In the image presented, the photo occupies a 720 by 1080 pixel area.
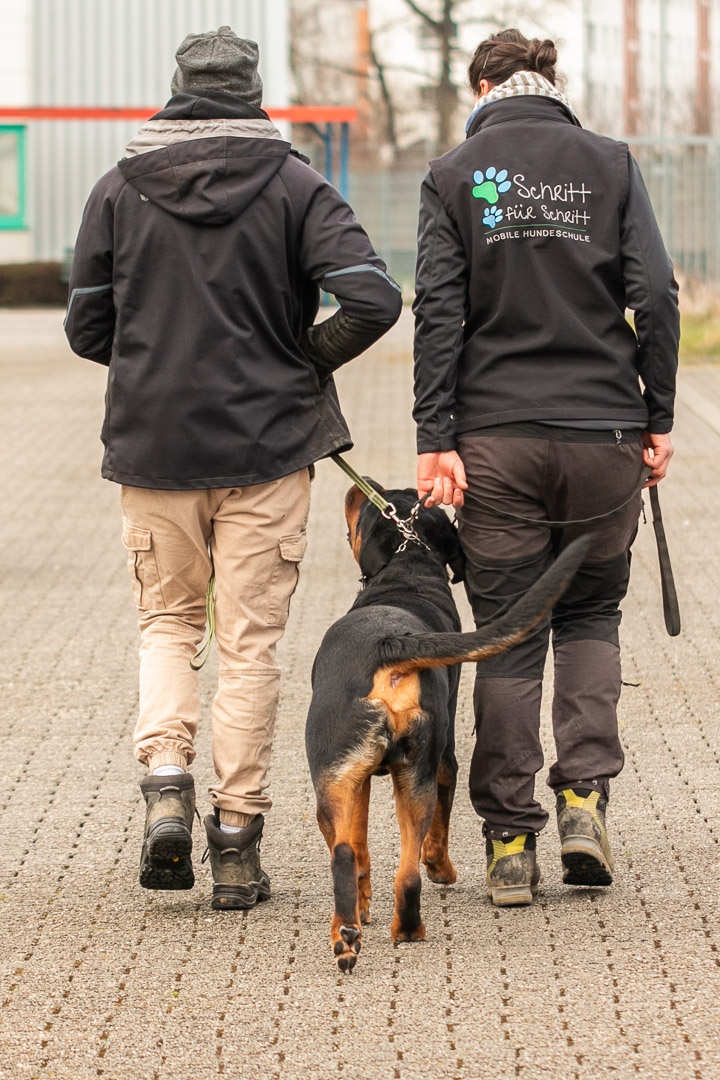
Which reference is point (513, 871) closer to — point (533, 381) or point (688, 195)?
point (533, 381)

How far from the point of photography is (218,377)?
12.1 feet

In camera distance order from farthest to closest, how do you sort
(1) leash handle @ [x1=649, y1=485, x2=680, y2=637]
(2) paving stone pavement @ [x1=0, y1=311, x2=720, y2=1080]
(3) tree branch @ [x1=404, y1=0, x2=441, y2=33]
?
(3) tree branch @ [x1=404, y1=0, x2=441, y2=33], (1) leash handle @ [x1=649, y1=485, x2=680, y2=637], (2) paving stone pavement @ [x1=0, y1=311, x2=720, y2=1080]

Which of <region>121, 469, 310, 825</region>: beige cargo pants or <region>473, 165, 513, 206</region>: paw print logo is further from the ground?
<region>473, 165, 513, 206</region>: paw print logo

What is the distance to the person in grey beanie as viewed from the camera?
12.0 ft

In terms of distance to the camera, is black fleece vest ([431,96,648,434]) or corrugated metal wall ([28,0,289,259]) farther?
corrugated metal wall ([28,0,289,259])

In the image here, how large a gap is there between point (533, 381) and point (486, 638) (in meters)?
Answer: 0.73

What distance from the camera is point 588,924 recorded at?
11.8 feet

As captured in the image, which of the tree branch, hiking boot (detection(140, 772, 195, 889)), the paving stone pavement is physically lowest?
the paving stone pavement

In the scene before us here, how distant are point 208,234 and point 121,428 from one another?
1.79 ft

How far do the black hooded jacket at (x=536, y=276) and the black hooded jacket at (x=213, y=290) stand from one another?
0.20 m

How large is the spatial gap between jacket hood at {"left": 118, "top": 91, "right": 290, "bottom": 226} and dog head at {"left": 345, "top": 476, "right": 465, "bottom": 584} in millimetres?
939

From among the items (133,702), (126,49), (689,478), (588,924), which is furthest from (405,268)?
(588,924)

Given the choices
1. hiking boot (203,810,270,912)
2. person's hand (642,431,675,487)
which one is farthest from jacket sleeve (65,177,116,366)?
person's hand (642,431,675,487)

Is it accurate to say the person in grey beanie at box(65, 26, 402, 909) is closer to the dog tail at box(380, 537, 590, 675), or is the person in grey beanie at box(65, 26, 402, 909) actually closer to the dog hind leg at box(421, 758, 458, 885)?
the dog hind leg at box(421, 758, 458, 885)
